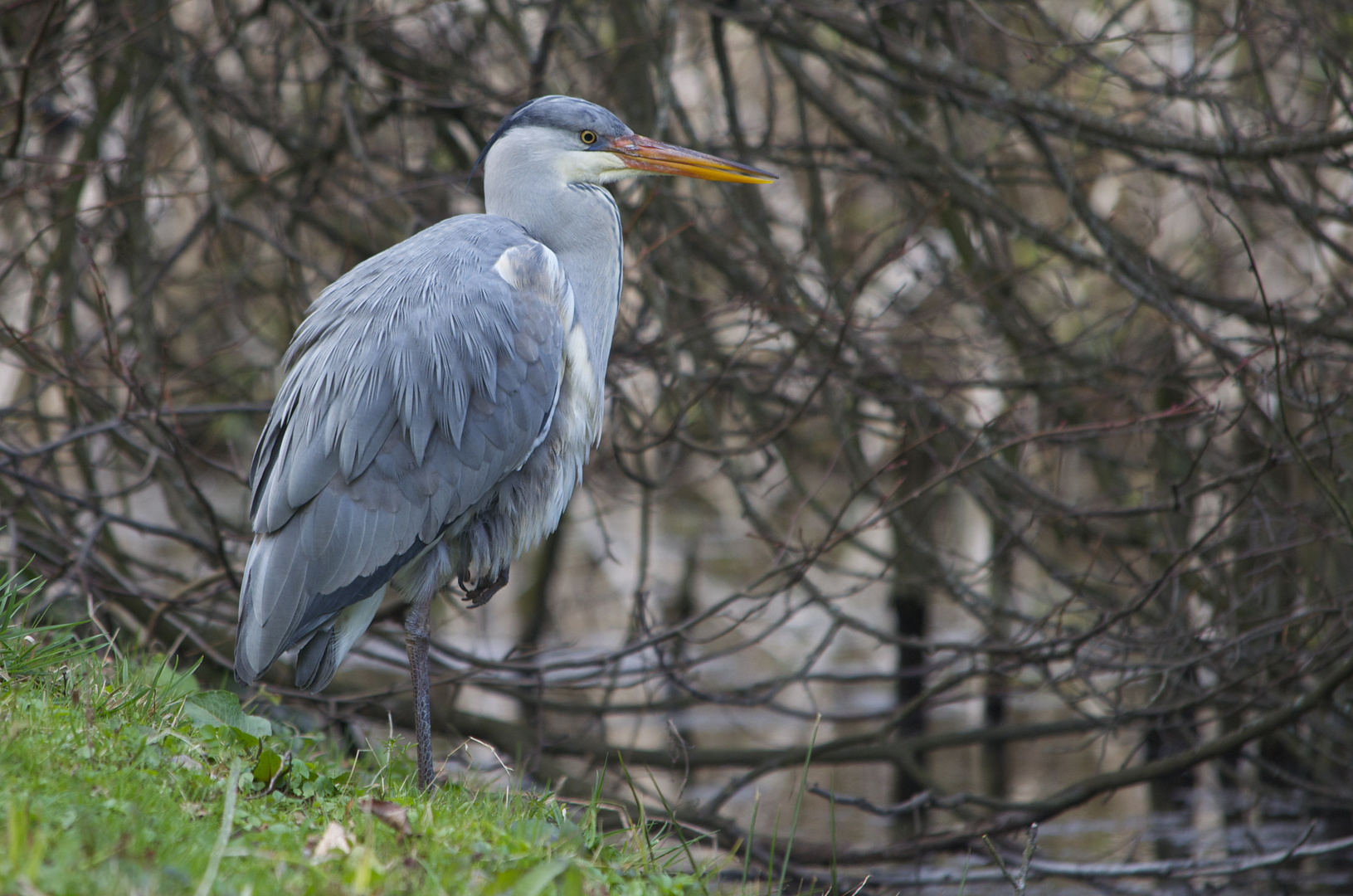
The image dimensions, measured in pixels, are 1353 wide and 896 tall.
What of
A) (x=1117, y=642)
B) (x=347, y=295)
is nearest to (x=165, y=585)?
(x=347, y=295)

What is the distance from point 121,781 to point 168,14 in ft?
12.2

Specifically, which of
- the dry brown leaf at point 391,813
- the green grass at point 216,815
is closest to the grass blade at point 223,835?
the green grass at point 216,815

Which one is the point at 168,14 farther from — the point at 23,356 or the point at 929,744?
the point at 929,744

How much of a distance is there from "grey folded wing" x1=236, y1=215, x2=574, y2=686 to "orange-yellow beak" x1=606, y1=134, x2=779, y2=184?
2.03 ft

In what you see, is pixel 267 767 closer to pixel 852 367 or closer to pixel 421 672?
pixel 421 672

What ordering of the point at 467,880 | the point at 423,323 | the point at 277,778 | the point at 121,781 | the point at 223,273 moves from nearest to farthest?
the point at 467,880, the point at 121,781, the point at 277,778, the point at 423,323, the point at 223,273

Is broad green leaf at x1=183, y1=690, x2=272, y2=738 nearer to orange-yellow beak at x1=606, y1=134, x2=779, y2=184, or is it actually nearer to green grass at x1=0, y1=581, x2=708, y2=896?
green grass at x1=0, y1=581, x2=708, y2=896

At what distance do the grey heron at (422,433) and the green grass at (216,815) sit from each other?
348 mm

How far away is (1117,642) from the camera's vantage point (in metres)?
5.16

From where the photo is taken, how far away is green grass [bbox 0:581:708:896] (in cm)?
225

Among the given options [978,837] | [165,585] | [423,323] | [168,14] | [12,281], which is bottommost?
[978,837]

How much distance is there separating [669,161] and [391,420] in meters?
1.42

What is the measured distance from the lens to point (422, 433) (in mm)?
3779

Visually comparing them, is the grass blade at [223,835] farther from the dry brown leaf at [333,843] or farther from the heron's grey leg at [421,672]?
the heron's grey leg at [421,672]
